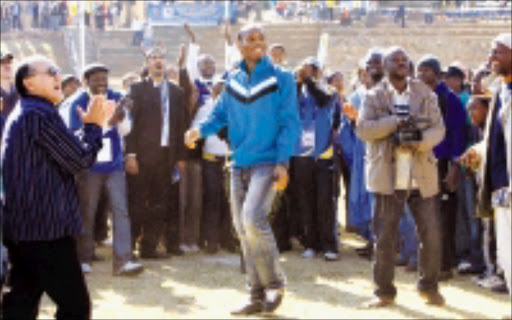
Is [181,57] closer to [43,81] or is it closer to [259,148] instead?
[259,148]

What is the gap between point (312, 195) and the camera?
12.0m

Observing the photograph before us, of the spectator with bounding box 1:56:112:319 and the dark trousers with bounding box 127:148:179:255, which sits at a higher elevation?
the spectator with bounding box 1:56:112:319

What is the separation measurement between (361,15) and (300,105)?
3977cm

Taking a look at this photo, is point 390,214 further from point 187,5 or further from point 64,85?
point 187,5

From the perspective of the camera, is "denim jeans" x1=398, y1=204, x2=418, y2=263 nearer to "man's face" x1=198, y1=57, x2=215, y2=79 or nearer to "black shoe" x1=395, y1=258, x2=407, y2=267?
"black shoe" x1=395, y1=258, x2=407, y2=267

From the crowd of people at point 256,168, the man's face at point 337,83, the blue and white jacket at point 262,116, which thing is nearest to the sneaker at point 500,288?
the crowd of people at point 256,168

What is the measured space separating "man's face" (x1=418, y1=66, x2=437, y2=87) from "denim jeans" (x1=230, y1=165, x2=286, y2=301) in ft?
7.32

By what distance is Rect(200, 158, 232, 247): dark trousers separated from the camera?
1216 cm

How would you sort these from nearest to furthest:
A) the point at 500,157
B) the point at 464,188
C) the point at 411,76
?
1. the point at 500,157
2. the point at 411,76
3. the point at 464,188

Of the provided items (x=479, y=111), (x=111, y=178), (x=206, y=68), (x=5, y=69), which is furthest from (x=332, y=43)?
(x=479, y=111)

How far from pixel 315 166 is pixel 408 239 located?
142 cm

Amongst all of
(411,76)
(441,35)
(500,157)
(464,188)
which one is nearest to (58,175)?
(500,157)

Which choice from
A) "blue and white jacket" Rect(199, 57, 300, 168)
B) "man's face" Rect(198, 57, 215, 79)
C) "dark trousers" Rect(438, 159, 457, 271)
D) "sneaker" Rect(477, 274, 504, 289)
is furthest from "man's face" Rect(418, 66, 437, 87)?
"man's face" Rect(198, 57, 215, 79)

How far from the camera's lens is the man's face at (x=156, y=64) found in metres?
11.4
